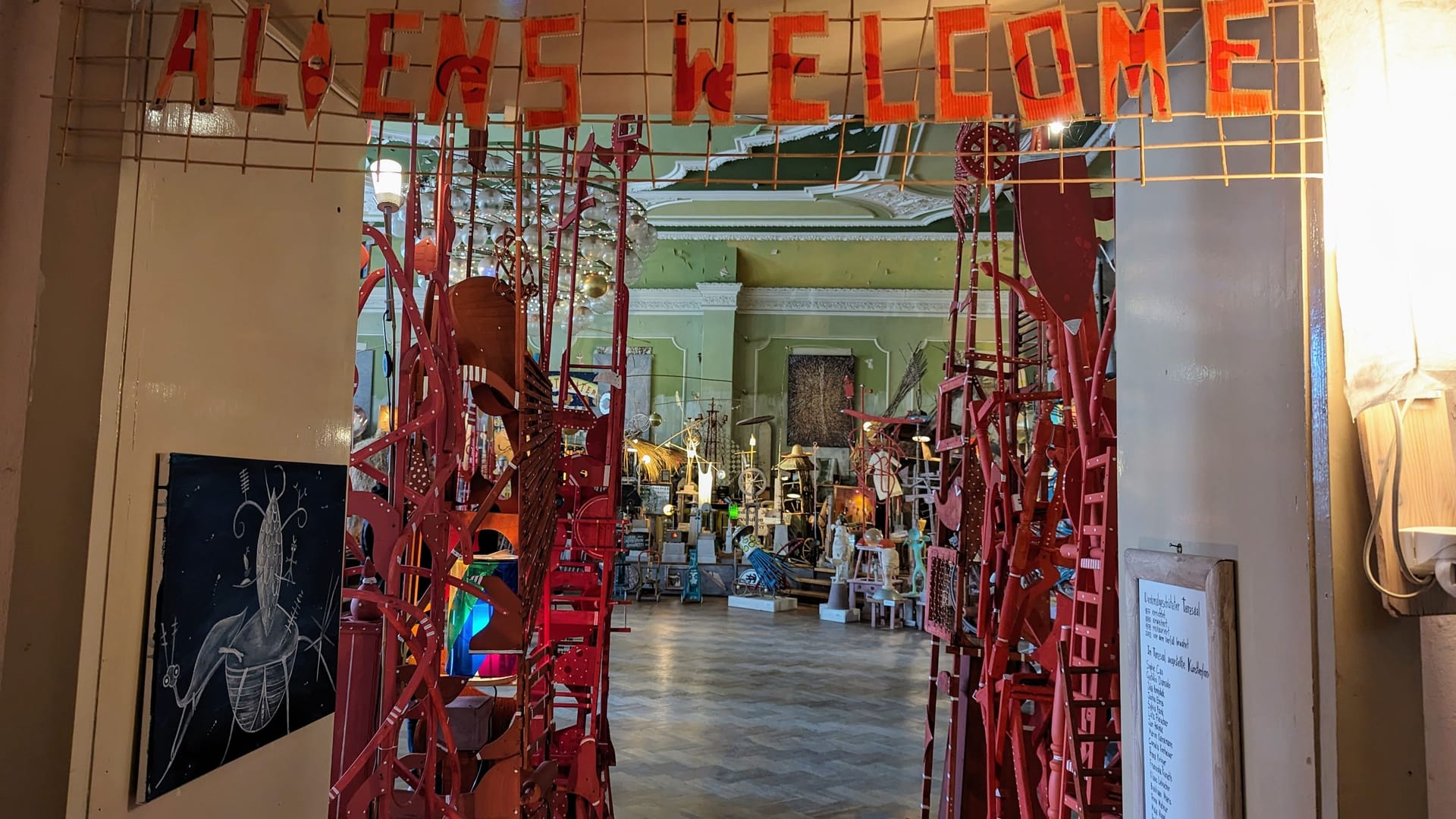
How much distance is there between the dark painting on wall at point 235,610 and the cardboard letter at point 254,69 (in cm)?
76

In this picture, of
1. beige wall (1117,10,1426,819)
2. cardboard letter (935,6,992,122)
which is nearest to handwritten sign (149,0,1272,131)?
cardboard letter (935,6,992,122)

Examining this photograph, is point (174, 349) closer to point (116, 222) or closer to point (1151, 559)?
point (116, 222)

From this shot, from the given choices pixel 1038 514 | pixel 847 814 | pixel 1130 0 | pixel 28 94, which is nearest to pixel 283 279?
pixel 28 94

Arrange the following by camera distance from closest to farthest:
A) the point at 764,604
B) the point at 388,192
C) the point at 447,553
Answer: the point at 447,553 < the point at 388,192 < the point at 764,604

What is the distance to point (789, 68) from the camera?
5.79 ft

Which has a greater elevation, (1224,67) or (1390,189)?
(1224,67)

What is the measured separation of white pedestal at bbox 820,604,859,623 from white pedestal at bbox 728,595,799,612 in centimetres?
95

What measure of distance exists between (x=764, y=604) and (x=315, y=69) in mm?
13852

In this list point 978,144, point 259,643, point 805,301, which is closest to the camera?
point 259,643

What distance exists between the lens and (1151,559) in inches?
99.7

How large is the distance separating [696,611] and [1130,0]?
13.2 metres

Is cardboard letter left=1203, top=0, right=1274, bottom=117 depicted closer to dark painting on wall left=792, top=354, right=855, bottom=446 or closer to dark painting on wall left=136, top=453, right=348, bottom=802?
dark painting on wall left=136, top=453, right=348, bottom=802

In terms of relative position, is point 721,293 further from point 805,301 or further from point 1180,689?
point 1180,689

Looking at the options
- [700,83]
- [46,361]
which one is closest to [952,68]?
[700,83]
